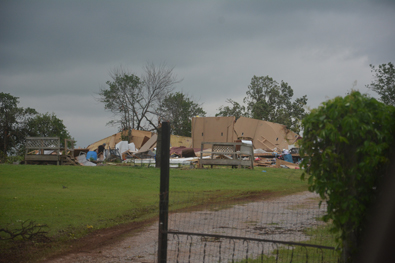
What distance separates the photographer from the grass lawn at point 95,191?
7.96 meters

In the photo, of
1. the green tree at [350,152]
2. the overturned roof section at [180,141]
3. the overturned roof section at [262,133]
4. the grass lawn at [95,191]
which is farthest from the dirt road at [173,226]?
the overturned roof section at [180,141]

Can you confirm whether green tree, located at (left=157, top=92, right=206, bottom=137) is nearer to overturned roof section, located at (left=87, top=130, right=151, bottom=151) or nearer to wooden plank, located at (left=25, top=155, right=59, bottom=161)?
overturned roof section, located at (left=87, top=130, right=151, bottom=151)

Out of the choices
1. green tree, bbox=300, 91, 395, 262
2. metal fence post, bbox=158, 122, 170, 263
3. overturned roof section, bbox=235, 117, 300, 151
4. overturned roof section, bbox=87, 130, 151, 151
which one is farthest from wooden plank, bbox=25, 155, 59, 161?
green tree, bbox=300, 91, 395, 262

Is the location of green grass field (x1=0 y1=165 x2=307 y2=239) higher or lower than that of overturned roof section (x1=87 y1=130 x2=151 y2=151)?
lower

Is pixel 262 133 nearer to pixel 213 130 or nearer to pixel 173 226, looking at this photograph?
pixel 213 130

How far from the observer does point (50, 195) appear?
426 inches

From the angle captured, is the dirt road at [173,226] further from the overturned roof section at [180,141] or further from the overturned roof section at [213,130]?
the overturned roof section at [180,141]

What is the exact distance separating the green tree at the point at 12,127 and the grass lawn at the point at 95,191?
68.0 ft

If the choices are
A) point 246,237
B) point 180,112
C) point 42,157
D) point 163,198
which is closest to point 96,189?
point 246,237

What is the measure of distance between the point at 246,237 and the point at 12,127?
119 ft

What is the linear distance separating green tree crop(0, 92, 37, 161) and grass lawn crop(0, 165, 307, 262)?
68.0ft

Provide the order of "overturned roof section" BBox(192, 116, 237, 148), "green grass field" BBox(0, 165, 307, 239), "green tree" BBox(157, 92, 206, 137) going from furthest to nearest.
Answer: "green tree" BBox(157, 92, 206, 137), "overturned roof section" BBox(192, 116, 237, 148), "green grass field" BBox(0, 165, 307, 239)

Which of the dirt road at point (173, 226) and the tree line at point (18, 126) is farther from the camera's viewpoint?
the tree line at point (18, 126)

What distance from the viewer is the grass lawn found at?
7957mm
